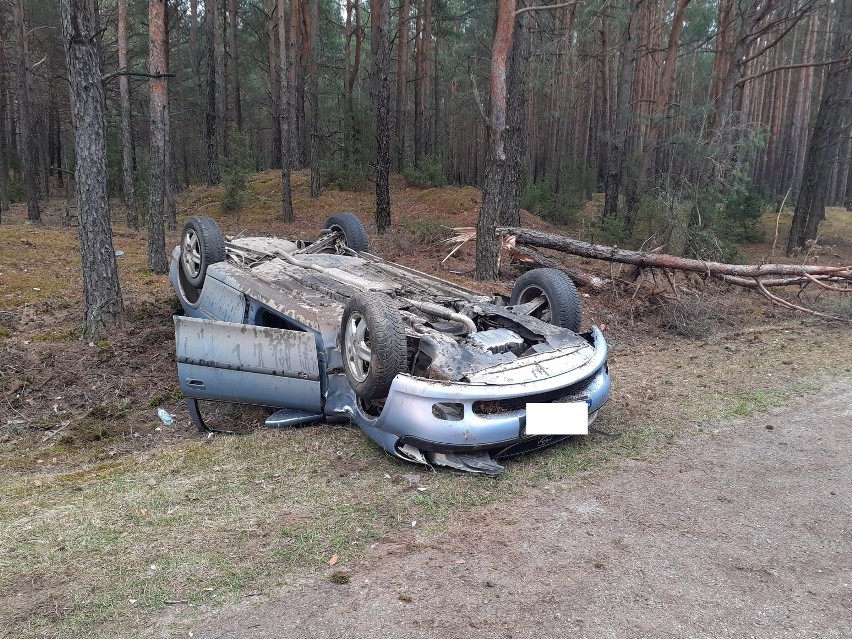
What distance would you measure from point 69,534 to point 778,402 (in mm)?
5686

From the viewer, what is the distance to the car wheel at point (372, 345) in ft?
13.7

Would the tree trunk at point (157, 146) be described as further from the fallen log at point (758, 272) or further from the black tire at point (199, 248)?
the fallen log at point (758, 272)

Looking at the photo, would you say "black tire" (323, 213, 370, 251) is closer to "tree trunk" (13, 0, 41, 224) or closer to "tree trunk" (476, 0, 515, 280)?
"tree trunk" (476, 0, 515, 280)

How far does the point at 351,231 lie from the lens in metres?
7.70

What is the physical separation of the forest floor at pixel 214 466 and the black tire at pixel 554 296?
2.88ft

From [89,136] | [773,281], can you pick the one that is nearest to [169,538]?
[89,136]

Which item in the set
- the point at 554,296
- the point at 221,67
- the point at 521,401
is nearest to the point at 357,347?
the point at 521,401

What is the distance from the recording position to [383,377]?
4180 mm

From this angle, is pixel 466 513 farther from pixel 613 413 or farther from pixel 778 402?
pixel 778 402

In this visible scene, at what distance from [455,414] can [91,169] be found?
19.2ft

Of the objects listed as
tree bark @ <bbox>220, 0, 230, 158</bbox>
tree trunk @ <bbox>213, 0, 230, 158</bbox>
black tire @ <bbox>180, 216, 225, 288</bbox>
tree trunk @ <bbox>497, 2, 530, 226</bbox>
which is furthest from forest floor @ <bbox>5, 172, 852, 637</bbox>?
tree bark @ <bbox>220, 0, 230, 158</bbox>

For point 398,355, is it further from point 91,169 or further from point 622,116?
point 622,116

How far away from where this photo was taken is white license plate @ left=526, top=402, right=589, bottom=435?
407cm

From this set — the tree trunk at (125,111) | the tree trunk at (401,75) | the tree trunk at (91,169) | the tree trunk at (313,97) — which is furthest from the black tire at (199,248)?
the tree trunk at (401,75)
